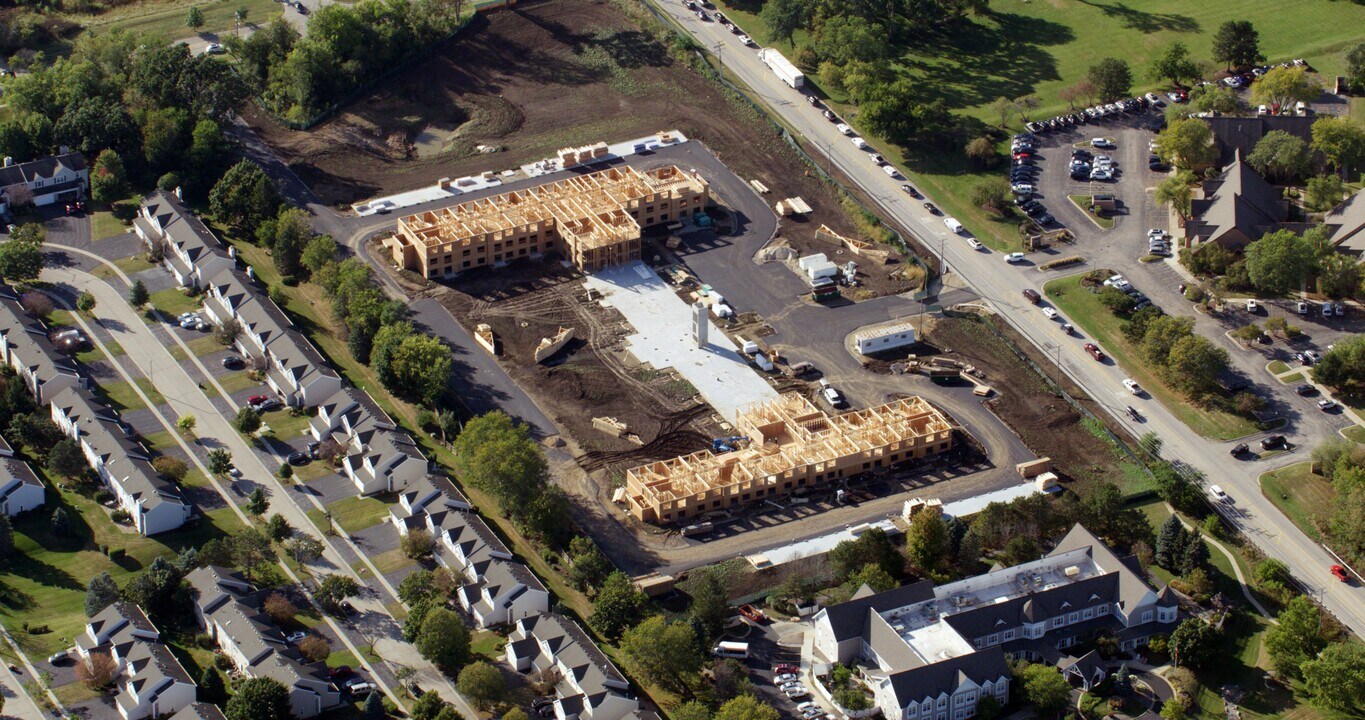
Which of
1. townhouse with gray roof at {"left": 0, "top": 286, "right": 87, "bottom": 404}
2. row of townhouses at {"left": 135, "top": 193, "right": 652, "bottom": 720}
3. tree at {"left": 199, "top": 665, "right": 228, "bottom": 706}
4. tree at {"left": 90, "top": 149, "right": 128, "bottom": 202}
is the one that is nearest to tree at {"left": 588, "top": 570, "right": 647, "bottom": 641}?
row of townhouses at {"left": 135, "top": 193, "right": 652, "bottom": 720}

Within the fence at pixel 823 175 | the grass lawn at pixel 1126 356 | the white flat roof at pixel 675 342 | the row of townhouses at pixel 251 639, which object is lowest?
the row of townhouses at pixel 251 639

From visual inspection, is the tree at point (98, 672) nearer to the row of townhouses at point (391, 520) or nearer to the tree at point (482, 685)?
the row of townhouses at point (391, 520)

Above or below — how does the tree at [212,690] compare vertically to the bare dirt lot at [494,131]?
below

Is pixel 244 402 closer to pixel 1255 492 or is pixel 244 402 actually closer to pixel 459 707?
pixel 459 707

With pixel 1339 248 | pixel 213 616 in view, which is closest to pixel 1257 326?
pixel 1339 248

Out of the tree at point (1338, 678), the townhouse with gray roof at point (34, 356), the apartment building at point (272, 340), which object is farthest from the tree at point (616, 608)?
the townhouse with gray roof at point (34, 356)

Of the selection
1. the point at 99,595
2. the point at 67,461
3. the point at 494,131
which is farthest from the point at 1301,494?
the point at 67,461

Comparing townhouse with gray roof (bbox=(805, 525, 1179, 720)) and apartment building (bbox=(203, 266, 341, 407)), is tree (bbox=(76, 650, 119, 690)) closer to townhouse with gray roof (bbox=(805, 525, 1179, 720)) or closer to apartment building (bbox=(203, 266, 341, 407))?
apartment building (bbox=(203, 266, 341, 407))
